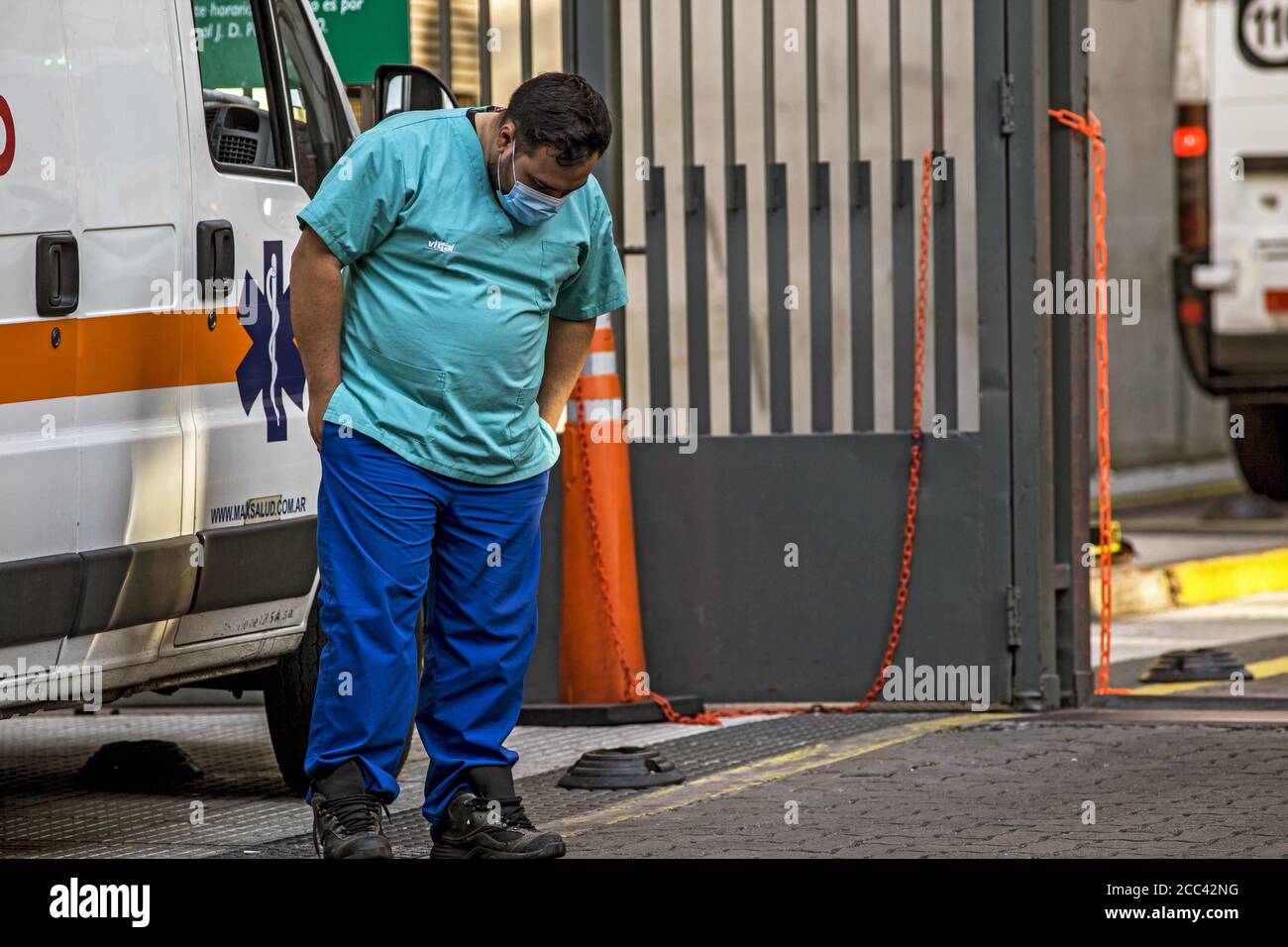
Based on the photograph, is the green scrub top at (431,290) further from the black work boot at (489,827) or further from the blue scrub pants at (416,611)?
the black work boot at (489,827)

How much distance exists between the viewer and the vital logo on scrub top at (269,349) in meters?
5.53

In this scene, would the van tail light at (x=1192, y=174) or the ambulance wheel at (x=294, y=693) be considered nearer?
the ambulance wheel at (x=294, y=693)

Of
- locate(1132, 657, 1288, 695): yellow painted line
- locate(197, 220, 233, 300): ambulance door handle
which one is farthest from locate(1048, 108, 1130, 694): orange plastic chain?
locate(197, 220, 233, 300): ambulance door handle

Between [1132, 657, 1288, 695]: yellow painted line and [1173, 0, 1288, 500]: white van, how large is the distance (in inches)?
Result: 155

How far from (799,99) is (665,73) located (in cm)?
43

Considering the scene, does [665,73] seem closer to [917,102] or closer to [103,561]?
[917,102]

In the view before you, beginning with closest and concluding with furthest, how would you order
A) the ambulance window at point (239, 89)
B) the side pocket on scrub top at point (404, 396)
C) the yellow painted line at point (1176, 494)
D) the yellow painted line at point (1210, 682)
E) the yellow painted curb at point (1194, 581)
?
1. the side pocket on scrub top at point (404, 396)
2. the ambulance window at point (239, 89)
3. the yellow painted line at point (1210, 682)
4. the yellow painted curb at point (1194, 581)
5. the yellow painted line at point (1176, 494)

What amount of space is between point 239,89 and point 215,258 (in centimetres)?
53

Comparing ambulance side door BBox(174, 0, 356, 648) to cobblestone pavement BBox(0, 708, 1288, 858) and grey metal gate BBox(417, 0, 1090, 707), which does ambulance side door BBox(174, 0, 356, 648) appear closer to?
cobblestone pavement BBox(0, 708, 1288, 858)

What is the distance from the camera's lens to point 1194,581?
1099cm

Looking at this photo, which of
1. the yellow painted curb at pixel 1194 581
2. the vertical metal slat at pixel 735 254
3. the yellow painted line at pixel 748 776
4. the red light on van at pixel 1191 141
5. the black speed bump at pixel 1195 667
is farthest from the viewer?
the red light on van at pixel 1191 141

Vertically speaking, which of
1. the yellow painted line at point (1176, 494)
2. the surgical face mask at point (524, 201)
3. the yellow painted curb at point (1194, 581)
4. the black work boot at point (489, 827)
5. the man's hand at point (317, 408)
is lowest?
the yellow painted line at point (1176, 494)

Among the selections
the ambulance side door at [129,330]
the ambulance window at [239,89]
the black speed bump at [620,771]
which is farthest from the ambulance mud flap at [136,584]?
the black speed bump at [620,771]

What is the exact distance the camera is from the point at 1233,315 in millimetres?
12320
